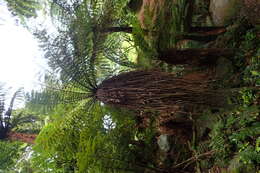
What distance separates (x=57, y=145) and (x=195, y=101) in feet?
5.91

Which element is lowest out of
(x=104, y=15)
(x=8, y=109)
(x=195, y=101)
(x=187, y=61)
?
(x=8, y=109)

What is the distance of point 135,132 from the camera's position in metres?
3.47

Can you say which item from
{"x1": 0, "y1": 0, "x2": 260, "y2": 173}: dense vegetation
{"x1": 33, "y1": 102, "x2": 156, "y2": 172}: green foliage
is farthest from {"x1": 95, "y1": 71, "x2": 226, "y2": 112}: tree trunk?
{"x1": 33, "y1": 102, "x2": 156, "y2": 172}: green foliage

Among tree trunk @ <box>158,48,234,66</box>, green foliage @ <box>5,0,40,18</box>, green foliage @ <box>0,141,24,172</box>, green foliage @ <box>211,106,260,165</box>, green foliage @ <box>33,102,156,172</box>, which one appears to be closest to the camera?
green foliage @ <box>211,106,260,165</box>

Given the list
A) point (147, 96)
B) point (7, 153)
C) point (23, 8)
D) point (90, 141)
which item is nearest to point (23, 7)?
point (23, 8)

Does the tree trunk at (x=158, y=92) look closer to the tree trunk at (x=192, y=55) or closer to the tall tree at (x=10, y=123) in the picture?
the tree trunk at (x=192, y=55)

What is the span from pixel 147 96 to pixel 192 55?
1.97 feet

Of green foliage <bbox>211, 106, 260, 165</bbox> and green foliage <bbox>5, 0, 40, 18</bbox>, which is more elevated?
green foliage <bbox>5, 0, 40, 18</bbox>

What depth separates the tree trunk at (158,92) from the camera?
7.66 feet

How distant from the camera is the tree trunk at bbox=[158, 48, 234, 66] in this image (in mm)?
2467

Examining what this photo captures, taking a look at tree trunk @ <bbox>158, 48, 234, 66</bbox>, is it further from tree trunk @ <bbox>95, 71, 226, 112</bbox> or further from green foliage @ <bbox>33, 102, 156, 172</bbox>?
green foliage @ <bbox>33, 102, 156, 172</bbox>

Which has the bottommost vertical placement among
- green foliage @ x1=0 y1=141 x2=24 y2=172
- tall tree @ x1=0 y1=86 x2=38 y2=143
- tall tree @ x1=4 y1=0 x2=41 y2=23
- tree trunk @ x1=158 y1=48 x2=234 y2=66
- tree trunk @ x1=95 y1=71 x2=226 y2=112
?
green foliage @ x1=0 y1=141 x2=24 y2=172

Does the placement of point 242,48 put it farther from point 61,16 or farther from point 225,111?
point 61,16

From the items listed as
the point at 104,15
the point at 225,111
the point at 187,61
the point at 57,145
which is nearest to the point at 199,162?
the point at 225,111
